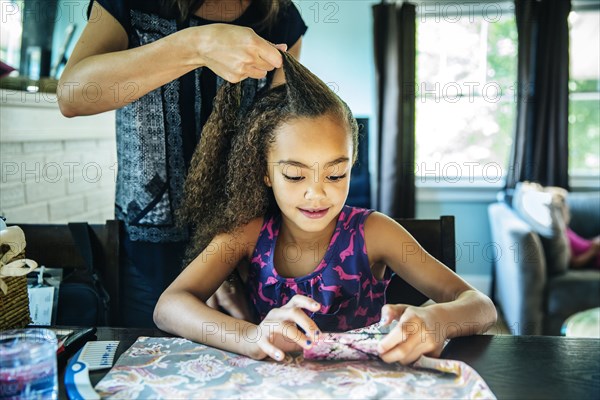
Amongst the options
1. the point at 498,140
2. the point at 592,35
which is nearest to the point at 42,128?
the point at 498,140

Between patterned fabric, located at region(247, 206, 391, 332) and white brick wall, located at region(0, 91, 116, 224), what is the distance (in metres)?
1.12

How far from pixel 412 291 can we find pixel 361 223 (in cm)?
18

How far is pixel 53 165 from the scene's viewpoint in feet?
7.39

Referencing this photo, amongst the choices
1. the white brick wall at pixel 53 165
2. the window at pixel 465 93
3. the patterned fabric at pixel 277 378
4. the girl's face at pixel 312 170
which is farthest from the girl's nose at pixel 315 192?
the window at pixel 465 93

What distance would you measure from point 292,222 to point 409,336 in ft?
1.63

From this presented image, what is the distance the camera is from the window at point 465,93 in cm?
376

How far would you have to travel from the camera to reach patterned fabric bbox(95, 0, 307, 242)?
1281 millimetres

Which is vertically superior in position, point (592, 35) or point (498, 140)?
point (592, 35)

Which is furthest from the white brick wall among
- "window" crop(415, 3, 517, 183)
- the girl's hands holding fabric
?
"window" crop(415, 3, 517, 183)

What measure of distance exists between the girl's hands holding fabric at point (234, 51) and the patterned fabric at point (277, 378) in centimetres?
48

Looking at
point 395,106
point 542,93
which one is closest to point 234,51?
point 395,106

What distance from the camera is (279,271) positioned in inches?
50.6

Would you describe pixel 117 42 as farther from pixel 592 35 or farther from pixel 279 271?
pixel 592 35

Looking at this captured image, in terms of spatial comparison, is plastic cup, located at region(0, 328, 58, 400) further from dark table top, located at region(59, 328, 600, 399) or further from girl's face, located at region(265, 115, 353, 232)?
girl's face, located at region(265, 115, 353, 232)
